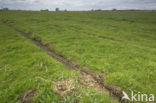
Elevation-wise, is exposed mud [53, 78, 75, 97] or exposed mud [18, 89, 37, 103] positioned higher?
exposed mud [53, 78, 75, 97]

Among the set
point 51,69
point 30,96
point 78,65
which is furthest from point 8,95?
point 78,65

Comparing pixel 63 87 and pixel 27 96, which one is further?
pixel 63 87

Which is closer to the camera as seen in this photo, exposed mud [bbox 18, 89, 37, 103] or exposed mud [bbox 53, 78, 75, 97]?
exposed mud [bbox 18, 89, 37, 103]

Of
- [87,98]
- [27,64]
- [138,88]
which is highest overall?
[27,64]

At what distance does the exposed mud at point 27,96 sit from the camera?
393 cm

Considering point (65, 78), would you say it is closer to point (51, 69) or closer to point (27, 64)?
point (51, 69)

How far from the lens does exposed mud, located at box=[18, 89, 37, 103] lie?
3.93m

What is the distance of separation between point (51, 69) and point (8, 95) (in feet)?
9.06

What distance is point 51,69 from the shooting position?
6555 mm

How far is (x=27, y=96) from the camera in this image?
4.12 m

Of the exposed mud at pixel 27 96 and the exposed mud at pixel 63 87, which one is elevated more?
the exposed mud at pixel 63 87

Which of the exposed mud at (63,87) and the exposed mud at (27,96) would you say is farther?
the exposed mud at (63,87)

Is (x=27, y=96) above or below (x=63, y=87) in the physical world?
below

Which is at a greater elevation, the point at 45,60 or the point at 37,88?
the point at 45,60
